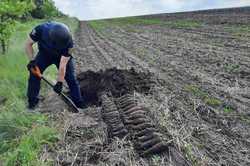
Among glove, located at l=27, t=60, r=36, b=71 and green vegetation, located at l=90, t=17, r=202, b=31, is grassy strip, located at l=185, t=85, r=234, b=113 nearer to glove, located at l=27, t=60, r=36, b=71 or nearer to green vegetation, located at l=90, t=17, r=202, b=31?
glove, located at l=27, t=60, r=36, b=71

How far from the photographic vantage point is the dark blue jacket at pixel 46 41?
781cm

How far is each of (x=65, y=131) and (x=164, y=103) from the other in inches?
76.9

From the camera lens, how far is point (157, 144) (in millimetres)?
5582

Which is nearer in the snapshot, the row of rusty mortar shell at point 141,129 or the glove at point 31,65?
the row of rusty mortar shell at point 141,129

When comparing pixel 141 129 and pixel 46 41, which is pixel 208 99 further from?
pixel 46 41

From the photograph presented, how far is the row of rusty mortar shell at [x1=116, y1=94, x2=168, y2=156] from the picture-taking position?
5562 millimetres

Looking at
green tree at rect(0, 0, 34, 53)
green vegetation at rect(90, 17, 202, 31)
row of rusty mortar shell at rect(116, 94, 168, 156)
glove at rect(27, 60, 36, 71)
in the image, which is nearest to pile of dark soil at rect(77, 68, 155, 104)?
row of rusty mortar shell at rect(116, 94, 168, 156)

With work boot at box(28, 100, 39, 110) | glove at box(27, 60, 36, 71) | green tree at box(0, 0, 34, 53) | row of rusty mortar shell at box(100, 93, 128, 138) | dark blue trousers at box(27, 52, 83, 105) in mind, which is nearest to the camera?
row of rusty mortar shell at box(100, 93, 128, 138)

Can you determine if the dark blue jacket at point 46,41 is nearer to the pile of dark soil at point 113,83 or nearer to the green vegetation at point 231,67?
the pile of dark soil at point 113,83

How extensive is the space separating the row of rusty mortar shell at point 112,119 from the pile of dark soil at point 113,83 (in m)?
0.60

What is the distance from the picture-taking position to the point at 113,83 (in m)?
9.06

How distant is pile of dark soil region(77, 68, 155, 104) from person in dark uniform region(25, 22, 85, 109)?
73 centimetres

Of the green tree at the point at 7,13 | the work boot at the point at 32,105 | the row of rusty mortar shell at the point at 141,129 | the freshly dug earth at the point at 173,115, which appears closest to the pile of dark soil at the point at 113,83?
the freshly dug earth at the point at 173,115

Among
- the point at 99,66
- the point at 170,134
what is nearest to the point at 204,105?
the point at 170,134
